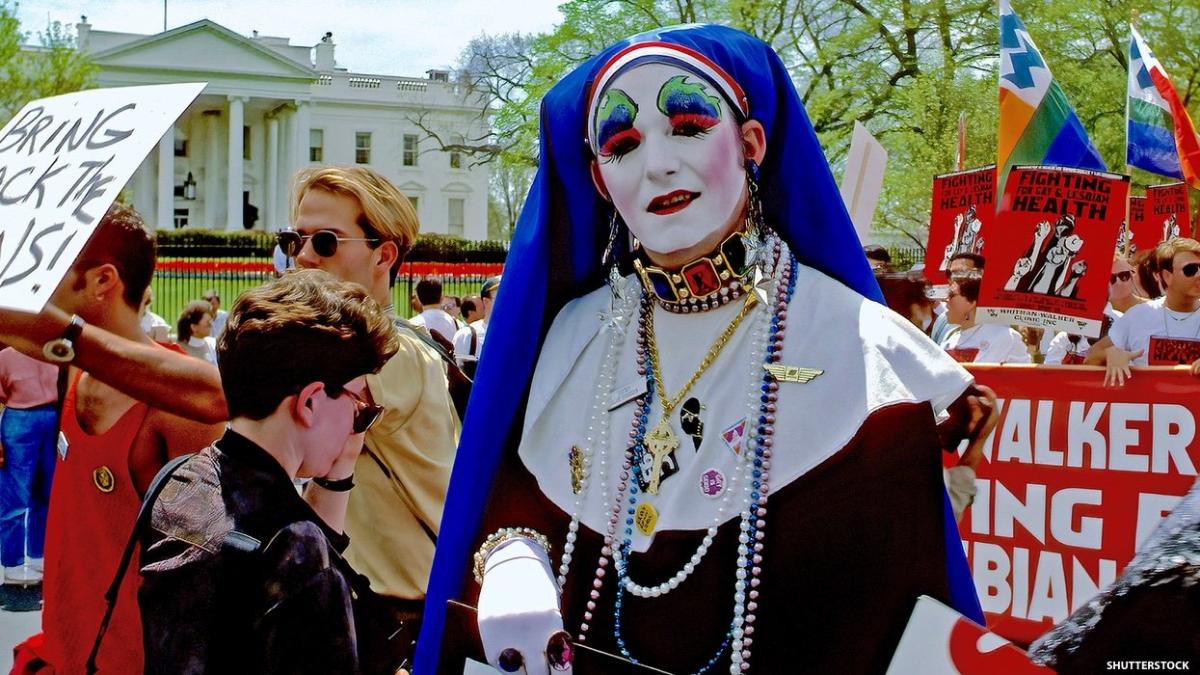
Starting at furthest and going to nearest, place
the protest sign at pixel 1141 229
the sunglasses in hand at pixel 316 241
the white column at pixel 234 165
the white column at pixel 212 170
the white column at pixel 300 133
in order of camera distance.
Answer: the white column at pixel 300 133, the white column at pixel 212 170, the white column at pixel 234 165, the protest sign at pixel 1141 229, the sunglasses in hand at pixel 316 241

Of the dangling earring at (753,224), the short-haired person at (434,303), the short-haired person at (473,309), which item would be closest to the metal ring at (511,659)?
the dangling earring at (753,224)

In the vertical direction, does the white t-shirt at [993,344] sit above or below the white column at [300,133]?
below

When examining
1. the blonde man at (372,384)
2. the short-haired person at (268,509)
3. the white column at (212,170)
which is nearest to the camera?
the short-haired person at (268,509)

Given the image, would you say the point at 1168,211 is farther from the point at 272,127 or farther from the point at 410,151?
the point at 410,151

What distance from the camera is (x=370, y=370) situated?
2.36m

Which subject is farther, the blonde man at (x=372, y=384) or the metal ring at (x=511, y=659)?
the blonde man at (x=372, y=384)

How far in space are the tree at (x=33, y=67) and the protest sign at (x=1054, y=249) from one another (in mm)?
26724

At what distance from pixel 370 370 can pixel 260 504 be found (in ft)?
1.20

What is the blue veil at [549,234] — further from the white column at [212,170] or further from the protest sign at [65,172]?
the white column at [212,170]

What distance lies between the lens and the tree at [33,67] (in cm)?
2806

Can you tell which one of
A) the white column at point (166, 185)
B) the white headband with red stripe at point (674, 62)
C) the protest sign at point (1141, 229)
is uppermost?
the white column at point (166, 185)

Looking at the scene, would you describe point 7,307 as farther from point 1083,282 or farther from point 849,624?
point 1083,282

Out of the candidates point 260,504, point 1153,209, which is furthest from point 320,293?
point 1153,209

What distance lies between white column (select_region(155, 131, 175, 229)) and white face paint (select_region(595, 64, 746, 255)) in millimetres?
55043
